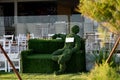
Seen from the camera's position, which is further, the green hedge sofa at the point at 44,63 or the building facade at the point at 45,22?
the building facade at the point at 45,22

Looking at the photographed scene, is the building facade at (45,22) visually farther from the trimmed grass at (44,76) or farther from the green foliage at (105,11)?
the green foliage at (105,11)

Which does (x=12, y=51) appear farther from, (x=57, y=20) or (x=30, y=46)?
(x=57, y=20)

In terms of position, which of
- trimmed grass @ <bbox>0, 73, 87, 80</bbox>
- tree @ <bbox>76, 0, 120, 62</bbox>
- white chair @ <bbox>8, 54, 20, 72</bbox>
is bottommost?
trimmed grass @ <bbox>0, 73, 87, 80</bbox>

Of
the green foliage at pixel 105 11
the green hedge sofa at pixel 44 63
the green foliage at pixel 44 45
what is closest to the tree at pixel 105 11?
the green foliage at pixel 105 11

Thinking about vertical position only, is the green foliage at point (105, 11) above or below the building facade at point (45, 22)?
above

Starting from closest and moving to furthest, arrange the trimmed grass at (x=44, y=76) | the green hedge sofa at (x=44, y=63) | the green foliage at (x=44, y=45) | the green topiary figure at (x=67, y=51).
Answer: the trimmed grass at (x=44, y=76), the green topiary figure at (x=67, y=51), the green hedge sofa at (x=44, y=63), the green foliage at (x=44, y=45)

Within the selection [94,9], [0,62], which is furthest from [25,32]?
[94,9]

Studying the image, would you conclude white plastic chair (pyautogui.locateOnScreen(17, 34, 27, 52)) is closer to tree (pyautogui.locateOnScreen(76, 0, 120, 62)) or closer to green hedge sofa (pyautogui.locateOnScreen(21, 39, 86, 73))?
green hedge sofa (pyautogui.locateOnScreen(21, 39, 86, 73))

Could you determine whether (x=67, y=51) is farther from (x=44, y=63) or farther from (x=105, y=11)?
(x=105, y=11)

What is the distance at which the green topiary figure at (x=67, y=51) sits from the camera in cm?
1144

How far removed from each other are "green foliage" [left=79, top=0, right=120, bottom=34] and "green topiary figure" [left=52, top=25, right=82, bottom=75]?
456 cm

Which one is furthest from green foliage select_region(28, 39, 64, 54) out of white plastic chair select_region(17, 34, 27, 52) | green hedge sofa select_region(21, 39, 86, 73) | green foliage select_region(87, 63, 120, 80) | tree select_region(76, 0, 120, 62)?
tree select_region(76, 0, 120, 62)

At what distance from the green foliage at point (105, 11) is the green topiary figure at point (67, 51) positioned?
456cm

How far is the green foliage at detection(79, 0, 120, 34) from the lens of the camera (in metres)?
6.79
